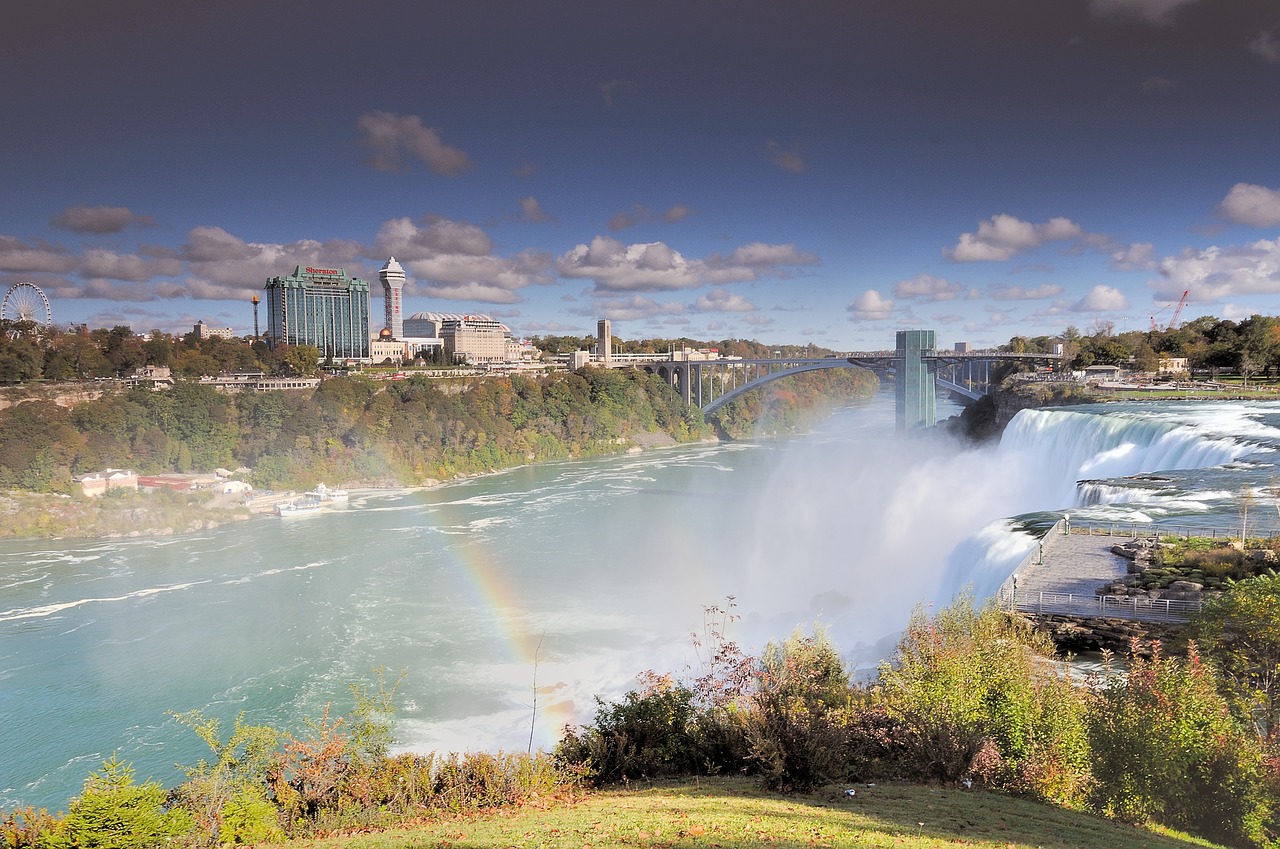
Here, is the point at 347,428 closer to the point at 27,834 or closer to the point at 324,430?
the point at 324,430

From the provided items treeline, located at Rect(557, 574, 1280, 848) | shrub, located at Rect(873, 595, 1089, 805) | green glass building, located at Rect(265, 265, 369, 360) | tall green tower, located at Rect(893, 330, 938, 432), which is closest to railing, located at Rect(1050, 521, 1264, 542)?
treeline, located at Rect(557, 574, 1280, 848)

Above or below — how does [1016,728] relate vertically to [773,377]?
below

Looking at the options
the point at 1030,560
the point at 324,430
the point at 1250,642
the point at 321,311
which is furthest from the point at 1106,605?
the point at 321,311

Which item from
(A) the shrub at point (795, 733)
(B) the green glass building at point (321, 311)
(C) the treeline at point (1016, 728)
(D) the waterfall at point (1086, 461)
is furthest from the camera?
(B) the green glass building at point (321, 311)

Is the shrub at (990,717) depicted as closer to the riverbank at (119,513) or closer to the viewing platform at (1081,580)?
the viewing platform at (1081,580)

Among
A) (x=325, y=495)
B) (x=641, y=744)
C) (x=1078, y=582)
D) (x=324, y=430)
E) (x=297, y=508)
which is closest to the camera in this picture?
(x=641, y=744)

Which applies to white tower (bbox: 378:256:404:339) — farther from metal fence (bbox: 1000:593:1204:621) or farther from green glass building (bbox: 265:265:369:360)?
metal fence (bbox: 1000:593:1204:621)

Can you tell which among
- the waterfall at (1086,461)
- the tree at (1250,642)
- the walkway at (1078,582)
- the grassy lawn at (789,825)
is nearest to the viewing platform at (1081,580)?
the walkway at (1078,582)
